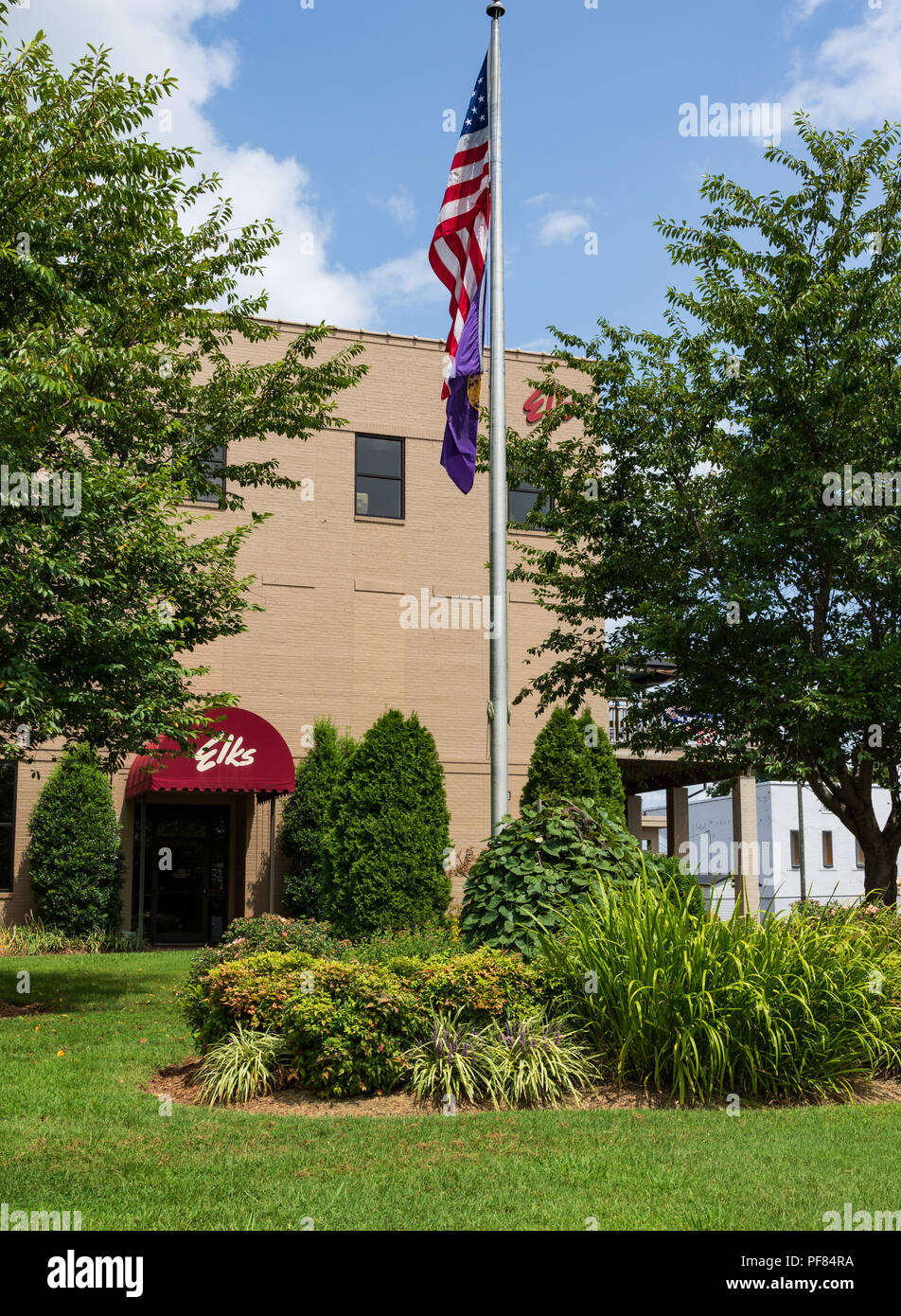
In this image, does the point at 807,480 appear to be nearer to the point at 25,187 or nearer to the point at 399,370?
the point at 25,187

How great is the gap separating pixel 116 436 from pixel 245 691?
379 inches

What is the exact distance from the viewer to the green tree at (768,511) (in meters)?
11.8

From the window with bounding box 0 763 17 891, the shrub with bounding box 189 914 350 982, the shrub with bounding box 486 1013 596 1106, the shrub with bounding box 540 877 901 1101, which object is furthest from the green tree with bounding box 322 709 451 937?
the shrub with bounding box 486 1013 596 1106

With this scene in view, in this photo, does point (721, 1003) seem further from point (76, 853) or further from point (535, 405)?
point (535, 405)

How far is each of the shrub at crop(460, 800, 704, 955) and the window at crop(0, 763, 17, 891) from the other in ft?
42.6

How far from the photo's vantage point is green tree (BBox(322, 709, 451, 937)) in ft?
59.5

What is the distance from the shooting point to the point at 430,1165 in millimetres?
5887

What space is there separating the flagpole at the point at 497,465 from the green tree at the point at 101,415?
9.76 feet

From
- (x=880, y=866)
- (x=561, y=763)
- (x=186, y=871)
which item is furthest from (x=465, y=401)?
(x=186, y=871)

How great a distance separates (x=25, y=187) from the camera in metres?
11.0

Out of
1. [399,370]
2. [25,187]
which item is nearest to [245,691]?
[399,370]

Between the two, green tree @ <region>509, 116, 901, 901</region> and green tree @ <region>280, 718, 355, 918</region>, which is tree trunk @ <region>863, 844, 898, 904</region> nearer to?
green tree @ <region>509, 116, 901, 901</region>

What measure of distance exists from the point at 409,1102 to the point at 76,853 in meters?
13.5
